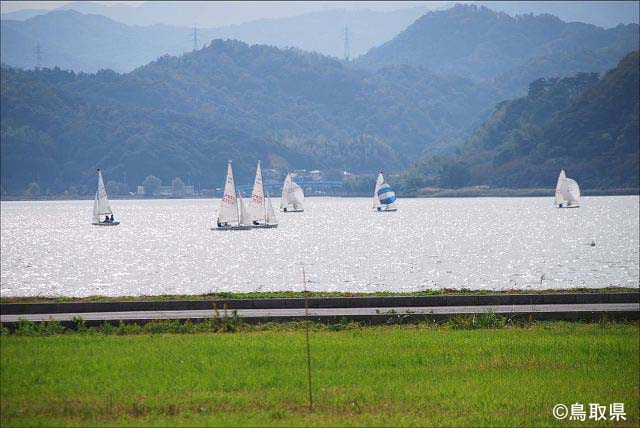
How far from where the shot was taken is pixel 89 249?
349ft

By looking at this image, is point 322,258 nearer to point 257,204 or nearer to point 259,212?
point 257,204

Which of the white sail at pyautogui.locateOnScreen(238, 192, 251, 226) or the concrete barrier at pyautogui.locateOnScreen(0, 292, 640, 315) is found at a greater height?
the concrete barrier at pyautogui.locateOnScreen(0, 292, 640, 315)

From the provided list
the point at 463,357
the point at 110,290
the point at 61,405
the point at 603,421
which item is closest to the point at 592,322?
the point at 463,357

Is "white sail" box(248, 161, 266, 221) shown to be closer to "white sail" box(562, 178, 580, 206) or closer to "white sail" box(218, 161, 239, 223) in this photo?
"white sail" box(218, 161, 239, 223)

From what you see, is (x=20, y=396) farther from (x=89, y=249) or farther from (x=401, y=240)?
(x=401, y=240)

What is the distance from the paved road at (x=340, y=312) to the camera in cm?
2583

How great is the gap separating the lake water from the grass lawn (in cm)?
3498

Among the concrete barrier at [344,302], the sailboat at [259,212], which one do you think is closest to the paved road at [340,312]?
the concrete barrier at [344,302]

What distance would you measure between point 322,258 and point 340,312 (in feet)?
202

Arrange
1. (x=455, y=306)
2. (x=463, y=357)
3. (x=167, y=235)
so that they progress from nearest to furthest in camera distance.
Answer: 1. (x=463, y=357)
2. (x=455, y=306)
3. (x=167, y=235)

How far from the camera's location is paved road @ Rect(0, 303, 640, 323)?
25.8 metres

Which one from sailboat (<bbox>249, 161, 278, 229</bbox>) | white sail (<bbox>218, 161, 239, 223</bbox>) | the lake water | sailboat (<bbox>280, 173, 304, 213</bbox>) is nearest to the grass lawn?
the lake water

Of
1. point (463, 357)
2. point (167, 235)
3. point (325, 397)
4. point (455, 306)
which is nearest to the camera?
point (325, 397)

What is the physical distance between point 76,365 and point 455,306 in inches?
488
